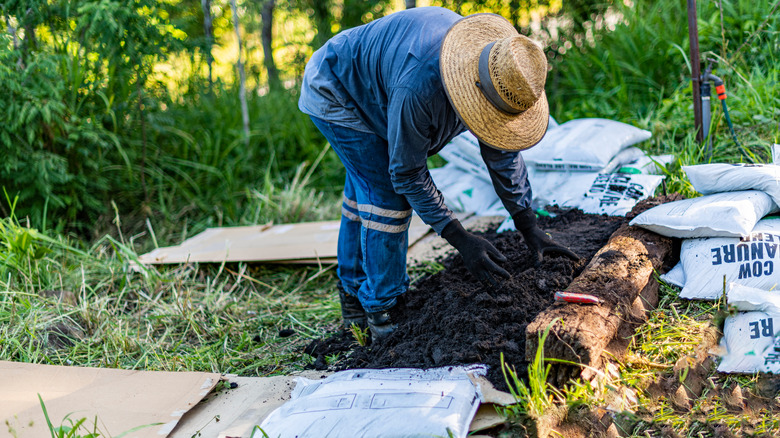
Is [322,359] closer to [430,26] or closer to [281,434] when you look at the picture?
[281,434]

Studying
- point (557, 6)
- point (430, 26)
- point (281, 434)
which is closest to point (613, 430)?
point (281, 434)

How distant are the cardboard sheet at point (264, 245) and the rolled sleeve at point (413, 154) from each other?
4.33 ft

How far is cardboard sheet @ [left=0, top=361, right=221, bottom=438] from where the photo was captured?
1935 mm

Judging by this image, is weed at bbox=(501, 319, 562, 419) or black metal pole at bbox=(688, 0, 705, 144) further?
black metal pole at bbox=(688, 0, 705, 144)

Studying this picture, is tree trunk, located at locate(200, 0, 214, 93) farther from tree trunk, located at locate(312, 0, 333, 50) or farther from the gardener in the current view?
the gardener

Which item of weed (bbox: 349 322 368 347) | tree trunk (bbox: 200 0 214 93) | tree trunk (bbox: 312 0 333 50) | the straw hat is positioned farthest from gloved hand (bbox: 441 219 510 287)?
tree trunk (bbox: 312 0 333 50)

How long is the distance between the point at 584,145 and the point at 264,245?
6.59 ft

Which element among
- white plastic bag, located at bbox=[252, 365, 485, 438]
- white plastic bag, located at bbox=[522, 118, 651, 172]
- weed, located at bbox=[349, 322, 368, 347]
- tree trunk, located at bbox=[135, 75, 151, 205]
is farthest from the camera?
tree trunk, located at bbox=[135, 75, 151, 205]

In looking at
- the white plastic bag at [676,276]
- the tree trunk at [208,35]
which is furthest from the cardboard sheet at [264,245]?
the white plastic bag at [676,276]

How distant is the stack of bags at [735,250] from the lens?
76.5 inches

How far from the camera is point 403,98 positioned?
1.97 m

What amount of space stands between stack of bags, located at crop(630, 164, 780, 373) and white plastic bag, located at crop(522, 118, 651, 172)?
83cm

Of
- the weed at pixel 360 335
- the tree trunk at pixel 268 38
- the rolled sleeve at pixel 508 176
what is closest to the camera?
the rolled sleeve at pixel 508 176

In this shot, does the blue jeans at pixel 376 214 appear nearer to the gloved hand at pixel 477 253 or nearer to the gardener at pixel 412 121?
the gardener at pixel 412 121
